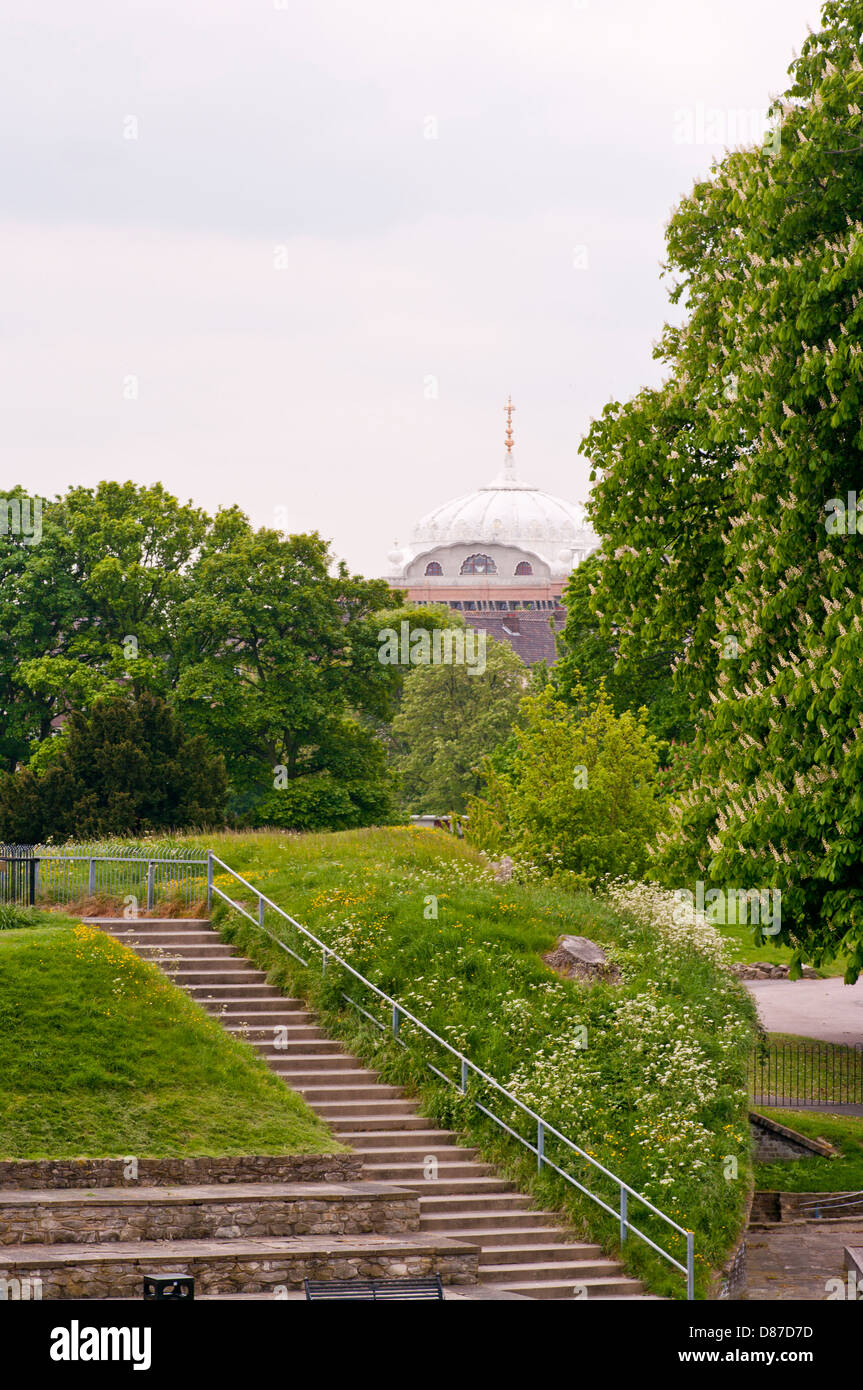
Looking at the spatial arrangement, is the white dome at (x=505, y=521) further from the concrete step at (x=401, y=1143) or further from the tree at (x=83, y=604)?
the concrete step at (x=401, y=1143)

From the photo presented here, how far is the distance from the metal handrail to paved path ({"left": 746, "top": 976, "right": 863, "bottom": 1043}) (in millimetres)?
17810

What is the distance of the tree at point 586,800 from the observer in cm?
3262

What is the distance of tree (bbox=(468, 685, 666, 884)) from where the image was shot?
32.6m

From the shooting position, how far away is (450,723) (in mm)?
75062

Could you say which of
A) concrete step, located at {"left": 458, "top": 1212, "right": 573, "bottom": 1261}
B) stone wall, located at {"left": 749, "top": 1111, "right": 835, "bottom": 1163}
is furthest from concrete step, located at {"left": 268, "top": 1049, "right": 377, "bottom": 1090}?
stone wall, located at {"left": 749, "top": 1111, "right": 835, "bottom": 1163}

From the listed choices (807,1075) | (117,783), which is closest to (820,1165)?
(807,1075)

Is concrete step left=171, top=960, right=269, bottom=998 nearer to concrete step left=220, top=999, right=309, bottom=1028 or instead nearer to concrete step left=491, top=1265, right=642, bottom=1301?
concrete step left=220, top=999, right=309, bottom=1028

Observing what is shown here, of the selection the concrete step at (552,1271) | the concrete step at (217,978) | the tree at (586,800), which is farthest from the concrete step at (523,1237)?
the tree at (586,800)

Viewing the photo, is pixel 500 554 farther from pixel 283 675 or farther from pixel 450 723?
pixel 283 675

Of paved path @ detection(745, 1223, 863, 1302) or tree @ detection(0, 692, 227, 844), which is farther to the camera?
tree @ detection(0, 692, 227, 844)

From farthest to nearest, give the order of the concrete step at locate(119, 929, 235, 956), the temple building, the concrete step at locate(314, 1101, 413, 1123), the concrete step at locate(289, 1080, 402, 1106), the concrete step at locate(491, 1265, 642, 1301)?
the temple building → the concrete step at locate(119, 929, 235, 956) → the concrete step at locate(289, 1080, 402, 1106) → the concrete step at locate(314, 1101, 413, 1123) → the concrete step at locate(491, 1265, 642, 1301)

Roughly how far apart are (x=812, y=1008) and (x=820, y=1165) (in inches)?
588

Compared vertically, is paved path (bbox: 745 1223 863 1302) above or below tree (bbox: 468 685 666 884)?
below

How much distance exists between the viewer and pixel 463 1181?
2058cm
